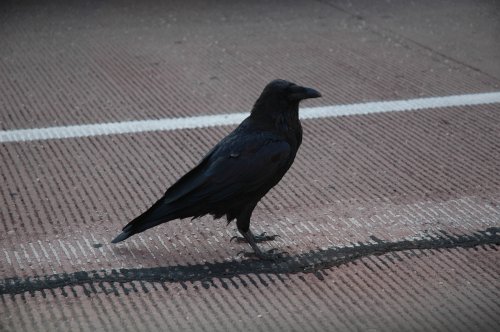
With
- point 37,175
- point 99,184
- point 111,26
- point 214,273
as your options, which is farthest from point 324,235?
point 111,26

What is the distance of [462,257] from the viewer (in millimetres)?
3799

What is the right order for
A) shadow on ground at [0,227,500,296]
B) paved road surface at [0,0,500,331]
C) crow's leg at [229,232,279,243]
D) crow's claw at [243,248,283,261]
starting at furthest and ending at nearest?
1. crow's leg at [229,232,279,243]
2. crow's claw at [243,248,283,261]
3. shadow on ground at [0,227,500,296]
4. paved road surface at [0,0,500,331]

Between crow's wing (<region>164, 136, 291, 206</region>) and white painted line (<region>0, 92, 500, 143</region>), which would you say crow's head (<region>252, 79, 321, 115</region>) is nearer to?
crow's wing (<region>164, 136, 291, 206</region>)

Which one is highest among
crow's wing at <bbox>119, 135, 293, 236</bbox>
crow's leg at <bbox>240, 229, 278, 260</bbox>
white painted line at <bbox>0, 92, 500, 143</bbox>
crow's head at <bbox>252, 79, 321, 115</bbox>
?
crow's head at <bbox>252, 79, 321, 115</bbox>

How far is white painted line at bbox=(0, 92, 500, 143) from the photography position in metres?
5.41

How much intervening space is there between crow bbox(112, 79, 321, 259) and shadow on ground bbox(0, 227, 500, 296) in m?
0.12

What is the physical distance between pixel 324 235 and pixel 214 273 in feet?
2.02

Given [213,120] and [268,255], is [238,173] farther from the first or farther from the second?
[213,120]

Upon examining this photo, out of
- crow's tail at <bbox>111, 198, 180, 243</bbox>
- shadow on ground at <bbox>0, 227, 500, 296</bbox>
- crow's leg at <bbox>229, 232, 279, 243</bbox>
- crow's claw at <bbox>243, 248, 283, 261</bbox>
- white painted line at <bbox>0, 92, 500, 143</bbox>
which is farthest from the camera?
white painted line at <bbox>0, 92, 500, 143</bbox>

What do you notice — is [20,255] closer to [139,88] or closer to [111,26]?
[139,88]

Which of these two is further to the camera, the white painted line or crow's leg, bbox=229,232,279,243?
the white painted line

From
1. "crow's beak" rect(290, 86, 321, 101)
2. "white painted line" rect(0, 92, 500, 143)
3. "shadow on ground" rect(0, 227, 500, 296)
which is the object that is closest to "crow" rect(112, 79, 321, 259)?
"crow's beak" rect(290, 86, 321, 101)

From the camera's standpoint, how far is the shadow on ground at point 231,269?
354 centimetres

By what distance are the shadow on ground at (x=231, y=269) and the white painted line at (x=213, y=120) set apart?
6.23ft
